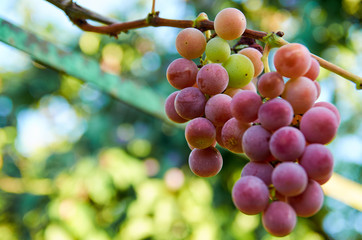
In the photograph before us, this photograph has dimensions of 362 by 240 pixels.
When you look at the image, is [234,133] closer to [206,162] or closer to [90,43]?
[206,162]

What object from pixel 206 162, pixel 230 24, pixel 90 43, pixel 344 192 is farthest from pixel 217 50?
pixel 90 43

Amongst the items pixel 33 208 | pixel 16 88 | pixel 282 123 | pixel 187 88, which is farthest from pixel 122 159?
pixel 282 123

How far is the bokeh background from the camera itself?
1.41 meters

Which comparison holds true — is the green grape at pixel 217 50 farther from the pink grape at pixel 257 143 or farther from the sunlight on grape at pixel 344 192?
the sunlight on grape at pixel 344 192

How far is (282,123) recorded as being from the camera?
35cm

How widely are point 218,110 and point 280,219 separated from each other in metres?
0.15

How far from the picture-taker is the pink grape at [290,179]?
0.32 m

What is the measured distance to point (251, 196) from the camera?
33cm

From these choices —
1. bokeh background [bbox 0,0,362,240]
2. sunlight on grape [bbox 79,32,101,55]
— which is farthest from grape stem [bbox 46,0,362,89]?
sunlight on grape [bbox 79,32,101,55]

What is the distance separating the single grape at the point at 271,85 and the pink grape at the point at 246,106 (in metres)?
0.01

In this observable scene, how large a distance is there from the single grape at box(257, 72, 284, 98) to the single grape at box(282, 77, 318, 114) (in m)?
0.02

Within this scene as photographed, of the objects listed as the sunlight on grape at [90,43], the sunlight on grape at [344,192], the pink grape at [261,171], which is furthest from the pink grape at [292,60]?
the sunlight on grape at [90,43]

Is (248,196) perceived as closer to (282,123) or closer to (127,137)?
(282,123)

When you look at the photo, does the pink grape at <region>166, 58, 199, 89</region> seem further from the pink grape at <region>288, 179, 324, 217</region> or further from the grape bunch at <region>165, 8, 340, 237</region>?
the pink grape at <region>288, 179, 324, 217</region>
